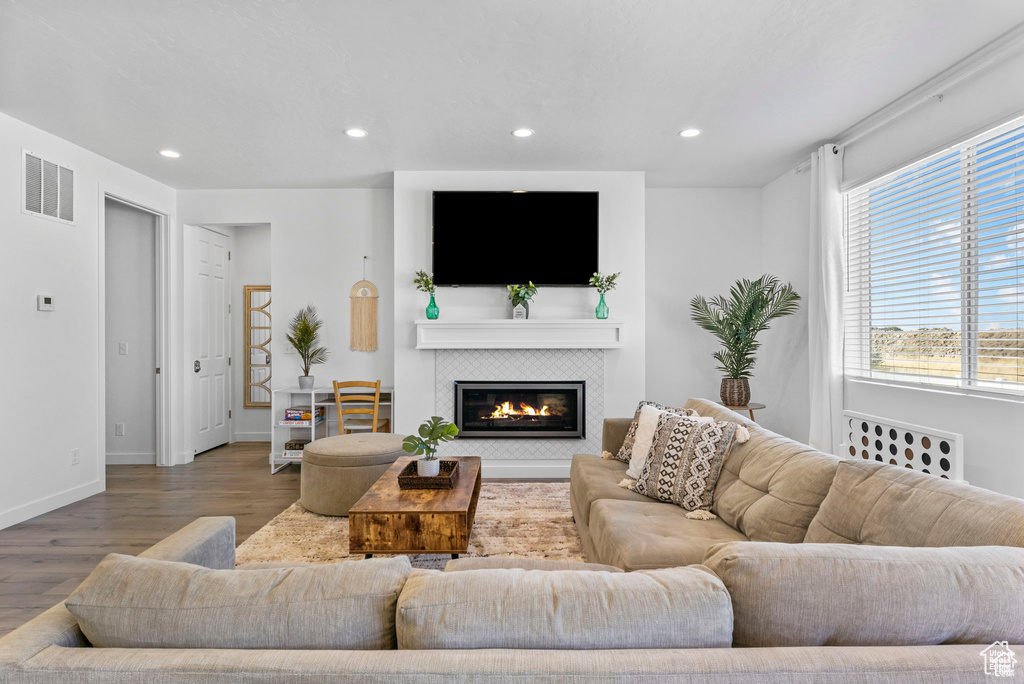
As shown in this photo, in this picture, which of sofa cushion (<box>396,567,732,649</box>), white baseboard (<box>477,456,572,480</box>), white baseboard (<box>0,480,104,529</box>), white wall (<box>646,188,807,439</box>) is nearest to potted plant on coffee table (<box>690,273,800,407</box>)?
white wall (<box>646,188,807,439</box>)

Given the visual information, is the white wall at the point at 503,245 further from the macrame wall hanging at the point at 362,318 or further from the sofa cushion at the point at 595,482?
the sofa cushion at the point at 595,482

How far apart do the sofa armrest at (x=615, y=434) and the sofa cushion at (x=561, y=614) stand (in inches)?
99.6

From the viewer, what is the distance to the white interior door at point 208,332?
541cm

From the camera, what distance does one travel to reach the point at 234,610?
3.01 ft

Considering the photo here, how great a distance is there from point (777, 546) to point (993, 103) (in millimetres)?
2979

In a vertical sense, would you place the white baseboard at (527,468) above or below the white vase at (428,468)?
below

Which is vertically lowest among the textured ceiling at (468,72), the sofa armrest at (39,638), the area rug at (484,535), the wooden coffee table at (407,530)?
the area rug at (484,535)

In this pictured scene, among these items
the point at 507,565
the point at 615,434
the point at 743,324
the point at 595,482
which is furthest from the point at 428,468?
the point at 743,324

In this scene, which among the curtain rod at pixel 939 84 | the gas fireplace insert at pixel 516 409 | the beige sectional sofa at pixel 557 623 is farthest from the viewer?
the gas fireplace insert at pixel 516 409

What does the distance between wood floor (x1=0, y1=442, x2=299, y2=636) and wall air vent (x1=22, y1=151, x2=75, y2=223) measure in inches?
82.1

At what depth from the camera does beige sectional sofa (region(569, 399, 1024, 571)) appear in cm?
126

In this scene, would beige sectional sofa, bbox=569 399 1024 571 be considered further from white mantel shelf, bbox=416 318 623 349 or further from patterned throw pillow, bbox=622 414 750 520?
white mantel shelf, bbox=416 318 623 349

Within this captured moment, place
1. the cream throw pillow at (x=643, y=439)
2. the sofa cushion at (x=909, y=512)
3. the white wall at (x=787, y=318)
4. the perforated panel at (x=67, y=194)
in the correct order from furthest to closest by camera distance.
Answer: the white wall at (x=787, y=318) < the perforated panel at (x=67, y=194) < the cream throw pillow at (x=643, y=439) < the sofa cushion at (x=909, y=512)

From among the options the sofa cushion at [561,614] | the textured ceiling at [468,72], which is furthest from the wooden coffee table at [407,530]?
the textured ceiling at [468,72]
